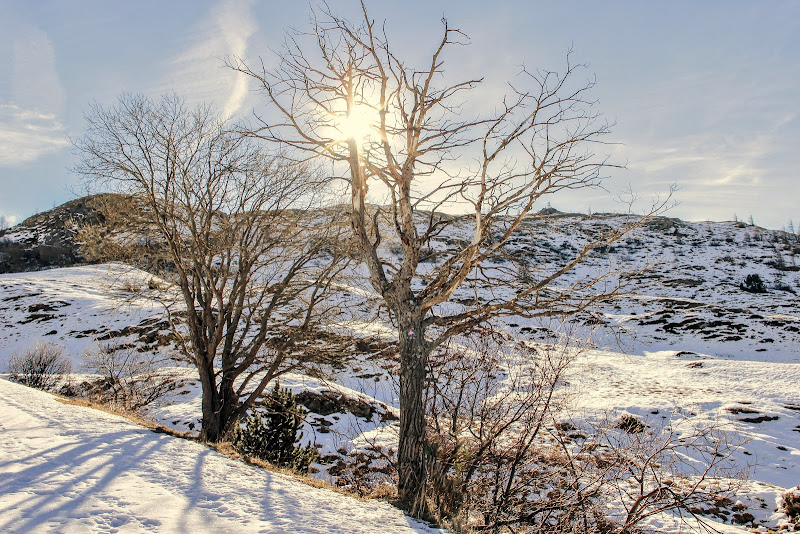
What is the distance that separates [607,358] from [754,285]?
37.2 meters

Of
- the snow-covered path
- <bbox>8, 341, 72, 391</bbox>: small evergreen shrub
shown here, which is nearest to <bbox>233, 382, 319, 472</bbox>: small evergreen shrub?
the snow-covered path

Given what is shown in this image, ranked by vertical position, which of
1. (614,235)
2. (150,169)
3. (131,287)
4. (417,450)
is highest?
(150,169)

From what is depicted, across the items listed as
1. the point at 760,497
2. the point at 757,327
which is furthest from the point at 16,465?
the point at 757,327

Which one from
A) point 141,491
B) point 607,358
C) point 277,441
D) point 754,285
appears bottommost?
point 277,441

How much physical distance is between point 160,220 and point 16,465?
5932 millimetres

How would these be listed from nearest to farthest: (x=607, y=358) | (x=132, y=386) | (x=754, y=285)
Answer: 1. (x=132, y=386)
2. (x=607, y=358)
3. (x=754, y=285)

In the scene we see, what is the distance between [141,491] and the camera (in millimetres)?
3635

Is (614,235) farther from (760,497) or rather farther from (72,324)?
(72,324)

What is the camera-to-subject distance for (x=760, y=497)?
855 centimetres

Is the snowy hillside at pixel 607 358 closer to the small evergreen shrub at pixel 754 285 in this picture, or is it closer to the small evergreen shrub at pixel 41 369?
the small evergreen shrub at pixel 754 285

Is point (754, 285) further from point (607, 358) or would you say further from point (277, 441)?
point (277, 441)

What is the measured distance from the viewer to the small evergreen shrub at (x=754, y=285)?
154ft

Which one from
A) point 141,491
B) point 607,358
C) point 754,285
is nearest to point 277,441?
point 141,491

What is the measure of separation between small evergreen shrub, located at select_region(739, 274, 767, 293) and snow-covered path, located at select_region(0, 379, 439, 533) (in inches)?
2314
